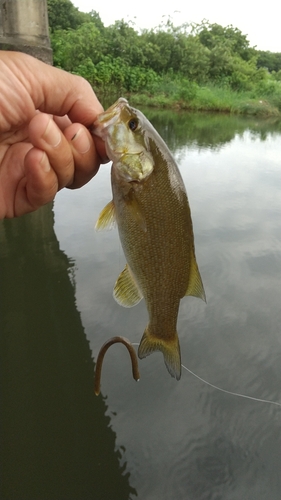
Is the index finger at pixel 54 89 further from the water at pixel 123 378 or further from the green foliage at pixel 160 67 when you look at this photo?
the green foliage at pixel 160 67

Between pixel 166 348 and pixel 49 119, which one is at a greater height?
pixel 49 119

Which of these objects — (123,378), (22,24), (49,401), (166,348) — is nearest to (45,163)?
(166,348)

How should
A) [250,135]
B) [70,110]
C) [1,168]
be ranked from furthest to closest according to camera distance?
[250,135], [1,168], [70,110]

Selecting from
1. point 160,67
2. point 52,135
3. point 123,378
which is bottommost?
point 123,378

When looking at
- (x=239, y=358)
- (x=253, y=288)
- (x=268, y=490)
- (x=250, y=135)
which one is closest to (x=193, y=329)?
(x=239, y=358)

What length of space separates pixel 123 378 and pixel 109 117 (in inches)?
94.0

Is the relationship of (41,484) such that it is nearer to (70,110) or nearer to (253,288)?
(70,110)

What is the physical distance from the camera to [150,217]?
1.55m

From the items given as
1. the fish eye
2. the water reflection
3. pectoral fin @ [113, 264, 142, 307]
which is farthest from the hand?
the water reflection

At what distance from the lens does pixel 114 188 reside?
155 centimetres

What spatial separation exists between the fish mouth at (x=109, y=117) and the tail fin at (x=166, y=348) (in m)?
0.92

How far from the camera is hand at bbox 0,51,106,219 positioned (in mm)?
1653

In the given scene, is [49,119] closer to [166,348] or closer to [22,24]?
[166,348]

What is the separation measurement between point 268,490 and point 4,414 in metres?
1.99
